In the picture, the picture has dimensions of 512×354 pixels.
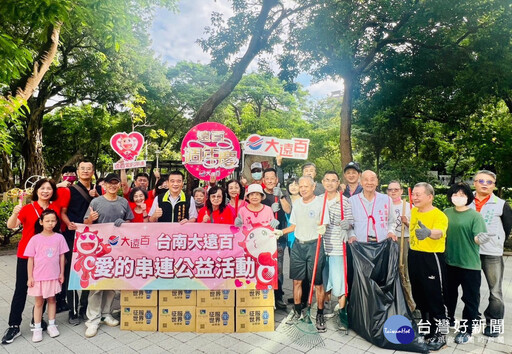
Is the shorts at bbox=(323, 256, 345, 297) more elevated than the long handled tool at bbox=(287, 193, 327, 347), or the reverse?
the shorts at bbox=(323, 256, 345, 297)

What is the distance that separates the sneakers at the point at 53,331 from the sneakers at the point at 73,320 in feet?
0.91

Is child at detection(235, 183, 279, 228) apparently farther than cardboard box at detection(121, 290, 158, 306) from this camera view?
Yes

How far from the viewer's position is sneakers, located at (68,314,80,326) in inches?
154

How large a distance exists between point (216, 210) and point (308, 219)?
4.07ft

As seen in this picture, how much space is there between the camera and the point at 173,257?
3762mm

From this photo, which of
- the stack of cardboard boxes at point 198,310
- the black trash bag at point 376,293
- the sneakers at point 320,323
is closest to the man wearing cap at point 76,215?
the stack of cardboard boxes at point 198,310

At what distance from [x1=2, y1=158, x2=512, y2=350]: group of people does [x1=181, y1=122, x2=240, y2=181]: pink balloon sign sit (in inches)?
48.6

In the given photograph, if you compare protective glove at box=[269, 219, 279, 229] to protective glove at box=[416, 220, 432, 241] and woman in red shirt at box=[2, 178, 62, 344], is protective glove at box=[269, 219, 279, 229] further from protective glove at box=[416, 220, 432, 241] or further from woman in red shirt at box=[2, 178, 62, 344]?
woman in red shirt at box=[2, 178, 62, 344]

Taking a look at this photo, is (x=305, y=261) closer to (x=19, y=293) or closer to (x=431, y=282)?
(x=431, y=282)

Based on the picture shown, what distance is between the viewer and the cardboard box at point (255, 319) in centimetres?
372

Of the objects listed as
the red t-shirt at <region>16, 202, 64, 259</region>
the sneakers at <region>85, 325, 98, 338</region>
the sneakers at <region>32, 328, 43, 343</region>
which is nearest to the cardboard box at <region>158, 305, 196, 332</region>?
the sneakers at <region>85, 325, 98, 338</region>

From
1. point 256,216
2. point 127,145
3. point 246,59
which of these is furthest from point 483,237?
point 246,59

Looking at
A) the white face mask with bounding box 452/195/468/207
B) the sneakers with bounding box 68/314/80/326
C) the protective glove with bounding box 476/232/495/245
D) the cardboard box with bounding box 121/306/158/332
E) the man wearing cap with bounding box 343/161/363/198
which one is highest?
the man wearing cap with bounding box 343/161/363/198

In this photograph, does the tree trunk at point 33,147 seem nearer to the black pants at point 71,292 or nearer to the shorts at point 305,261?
the black pants at point 71,292
